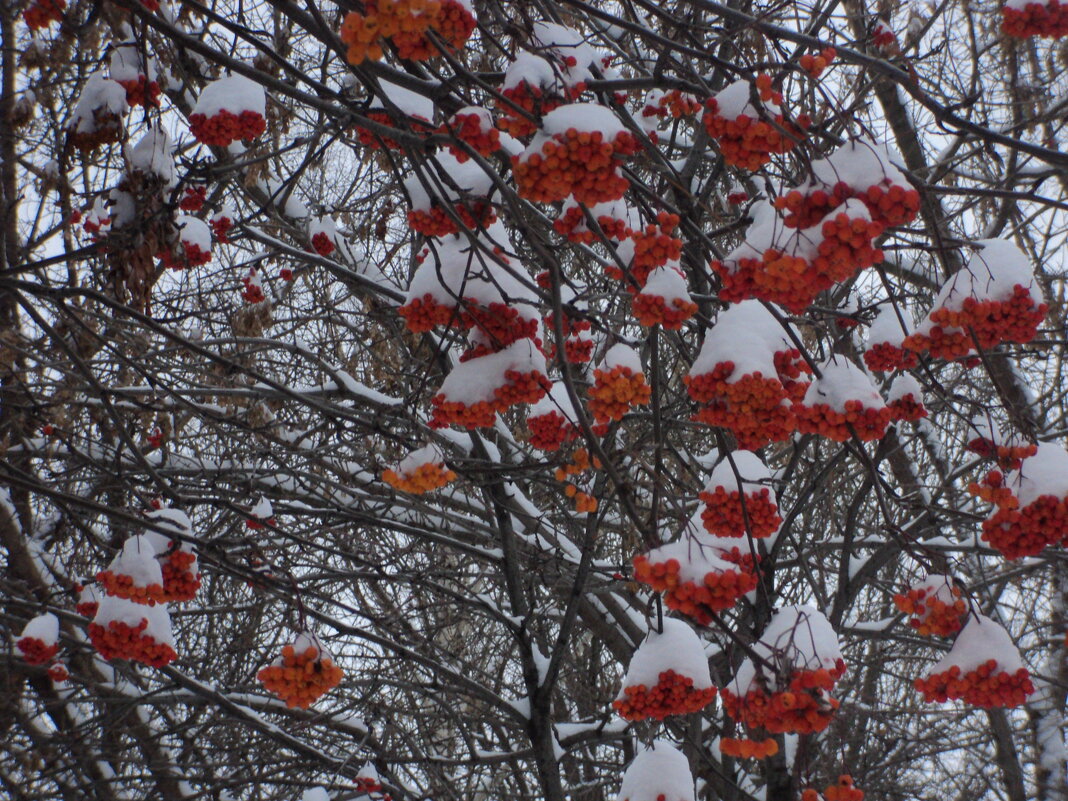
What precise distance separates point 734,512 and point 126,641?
2.08 meters

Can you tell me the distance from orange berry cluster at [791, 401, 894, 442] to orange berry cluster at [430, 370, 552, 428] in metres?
0.69

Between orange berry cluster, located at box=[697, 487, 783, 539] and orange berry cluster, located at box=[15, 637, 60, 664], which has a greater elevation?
orange berry cluster, located at box=[15, 637, 60, 664]

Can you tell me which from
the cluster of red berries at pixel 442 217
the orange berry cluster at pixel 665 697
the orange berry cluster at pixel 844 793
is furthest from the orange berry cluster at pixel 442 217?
the orange berry cluster at pixel 844 793

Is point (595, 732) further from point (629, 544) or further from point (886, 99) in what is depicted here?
point (886, 99)

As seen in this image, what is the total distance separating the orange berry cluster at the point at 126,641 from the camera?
3.24 meters

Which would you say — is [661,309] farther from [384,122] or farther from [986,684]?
[986,684]

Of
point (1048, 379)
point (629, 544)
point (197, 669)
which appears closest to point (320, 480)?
point (629, 544)

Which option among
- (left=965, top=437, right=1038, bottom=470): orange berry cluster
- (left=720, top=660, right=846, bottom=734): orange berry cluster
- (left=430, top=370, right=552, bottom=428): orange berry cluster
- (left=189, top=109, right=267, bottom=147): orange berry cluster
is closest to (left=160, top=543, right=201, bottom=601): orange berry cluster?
(left=430, top=370, right=552, bottom=428): orange berry cluster

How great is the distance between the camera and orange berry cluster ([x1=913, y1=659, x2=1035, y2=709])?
282cm

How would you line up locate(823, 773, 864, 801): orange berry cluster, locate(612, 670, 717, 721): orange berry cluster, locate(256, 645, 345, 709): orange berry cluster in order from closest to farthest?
locate(612, 670, 717, 721): orange berry cluster → locate(256, 645, 345, 709): orange berry cluster → locate(823, 773, 864, 801): orange berry cluster

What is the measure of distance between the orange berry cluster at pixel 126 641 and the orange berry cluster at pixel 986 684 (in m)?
2.50

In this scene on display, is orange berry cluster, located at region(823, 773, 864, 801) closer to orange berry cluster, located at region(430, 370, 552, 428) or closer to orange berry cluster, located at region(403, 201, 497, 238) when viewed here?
orange berry cluster, located at region(430, 370, 552, 428)

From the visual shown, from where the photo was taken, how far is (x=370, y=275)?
6.30 meters

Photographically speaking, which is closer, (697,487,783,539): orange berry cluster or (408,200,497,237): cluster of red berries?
(408,200,497,237): cluster of red berries
